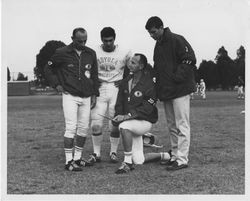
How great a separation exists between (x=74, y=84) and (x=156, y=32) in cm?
129

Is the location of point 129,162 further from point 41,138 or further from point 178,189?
point 41,138

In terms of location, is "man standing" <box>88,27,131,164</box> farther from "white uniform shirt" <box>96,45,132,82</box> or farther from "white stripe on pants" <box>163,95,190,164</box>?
"white stripe on pants" <box>163,95,190,164</box>

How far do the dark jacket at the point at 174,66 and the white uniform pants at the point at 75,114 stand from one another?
106 centimetres

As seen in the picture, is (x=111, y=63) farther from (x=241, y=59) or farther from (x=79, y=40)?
(x=241, y=59)

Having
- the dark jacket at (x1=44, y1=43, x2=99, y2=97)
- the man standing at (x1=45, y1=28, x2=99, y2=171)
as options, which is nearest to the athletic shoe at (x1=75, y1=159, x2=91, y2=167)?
the man standing at (x1=45, y1=28, x2=99, y2=171)

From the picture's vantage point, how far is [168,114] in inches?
233

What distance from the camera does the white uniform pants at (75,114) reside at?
5680 millimetres

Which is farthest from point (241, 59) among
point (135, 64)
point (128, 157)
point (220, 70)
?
point (220, 70)

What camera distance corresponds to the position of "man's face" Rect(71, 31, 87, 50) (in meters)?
5.64

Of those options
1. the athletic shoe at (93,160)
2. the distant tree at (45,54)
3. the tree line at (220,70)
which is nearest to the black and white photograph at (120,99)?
the athletic shoe at (93,160)

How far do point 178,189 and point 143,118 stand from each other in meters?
1.46

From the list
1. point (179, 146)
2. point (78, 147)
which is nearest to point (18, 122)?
point (78, 147)

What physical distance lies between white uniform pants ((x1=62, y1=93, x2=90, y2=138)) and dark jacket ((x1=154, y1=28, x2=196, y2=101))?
1.06 m

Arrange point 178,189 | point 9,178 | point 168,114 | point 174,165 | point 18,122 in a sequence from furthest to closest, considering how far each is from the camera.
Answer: point 18,122 → point 168,114 → point 174,165 → point 9,178 → point 178,189
